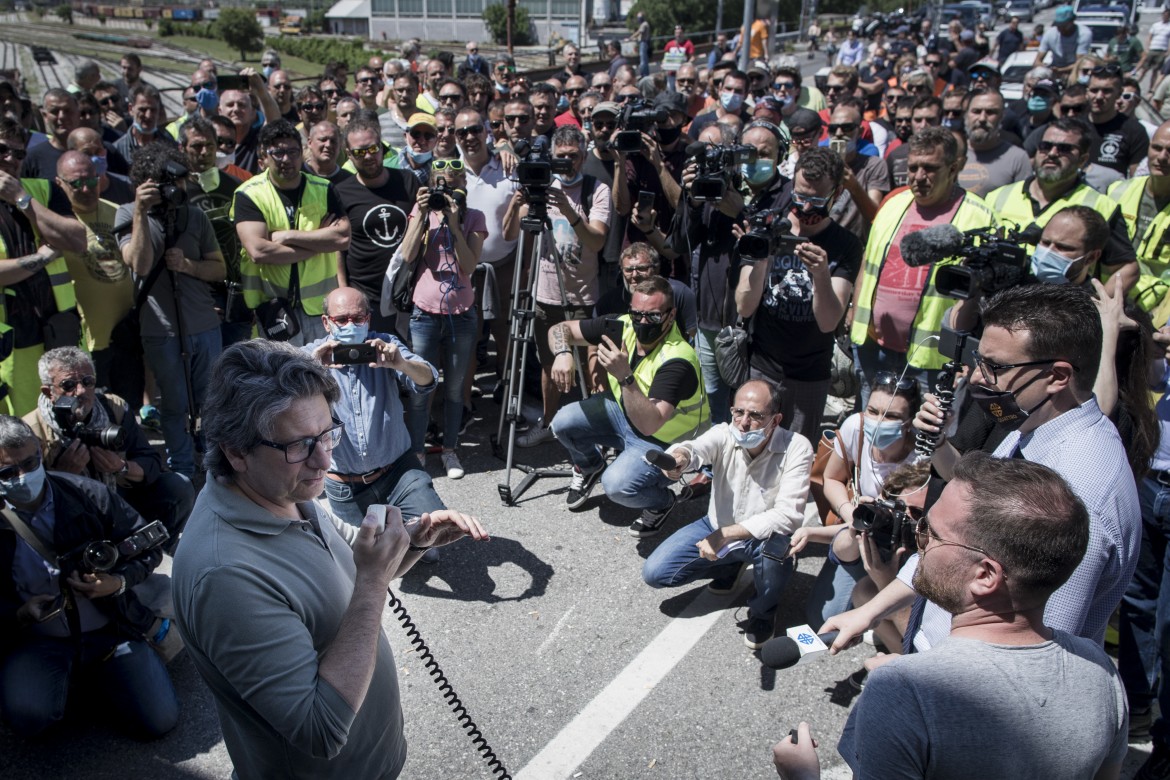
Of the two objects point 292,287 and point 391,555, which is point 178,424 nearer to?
point 292,287

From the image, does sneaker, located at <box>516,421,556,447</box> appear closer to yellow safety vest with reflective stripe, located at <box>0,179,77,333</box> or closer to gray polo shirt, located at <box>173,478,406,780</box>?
yellow safety vest with reflective stripe, located at <box>0,179,77,333</box>

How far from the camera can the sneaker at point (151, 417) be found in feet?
17.1

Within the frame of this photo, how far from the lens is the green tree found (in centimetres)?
5906

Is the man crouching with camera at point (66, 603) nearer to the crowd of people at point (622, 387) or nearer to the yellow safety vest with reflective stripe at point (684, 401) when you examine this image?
the crowd of people at point (622, 387)

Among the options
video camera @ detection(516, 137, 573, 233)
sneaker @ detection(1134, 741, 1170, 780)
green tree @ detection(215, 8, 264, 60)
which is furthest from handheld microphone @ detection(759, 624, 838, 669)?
green tree @ detection(215, 8, 264, 60)

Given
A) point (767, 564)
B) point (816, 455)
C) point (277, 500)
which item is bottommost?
point (767, 564)

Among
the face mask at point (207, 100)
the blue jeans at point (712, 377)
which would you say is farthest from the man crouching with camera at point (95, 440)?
the face mask at point (207, 100)

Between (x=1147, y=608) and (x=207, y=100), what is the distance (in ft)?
27.3

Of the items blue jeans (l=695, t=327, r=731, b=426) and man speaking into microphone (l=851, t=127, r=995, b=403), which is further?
blue jeans (l=695, t=327, r=731, b=426)

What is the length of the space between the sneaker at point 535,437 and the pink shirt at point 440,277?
106cm

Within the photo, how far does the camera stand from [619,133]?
19.5ft

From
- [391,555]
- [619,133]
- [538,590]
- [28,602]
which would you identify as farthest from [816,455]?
[28,602]

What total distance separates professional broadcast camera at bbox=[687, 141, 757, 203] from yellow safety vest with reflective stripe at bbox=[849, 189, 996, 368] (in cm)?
86

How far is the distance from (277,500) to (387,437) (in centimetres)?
244
